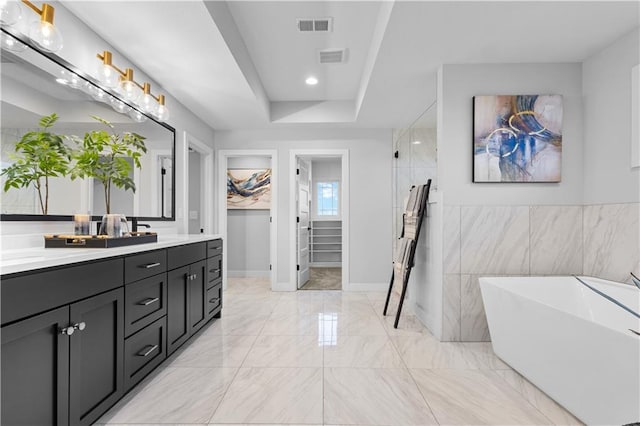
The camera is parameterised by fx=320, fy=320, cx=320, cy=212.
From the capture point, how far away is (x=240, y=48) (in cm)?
279

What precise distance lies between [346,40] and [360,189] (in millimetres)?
2161

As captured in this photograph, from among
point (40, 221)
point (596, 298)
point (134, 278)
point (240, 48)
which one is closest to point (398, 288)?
point (596, 298)

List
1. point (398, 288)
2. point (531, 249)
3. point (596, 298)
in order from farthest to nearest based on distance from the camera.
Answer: point (398, 288) → point (531, 249) → point (596, 298)

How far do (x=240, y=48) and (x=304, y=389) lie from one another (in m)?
2.72

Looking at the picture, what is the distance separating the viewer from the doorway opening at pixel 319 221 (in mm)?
4641

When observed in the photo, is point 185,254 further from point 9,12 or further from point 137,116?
point 9,12

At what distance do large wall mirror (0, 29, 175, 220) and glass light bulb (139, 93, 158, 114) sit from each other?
0.23ft

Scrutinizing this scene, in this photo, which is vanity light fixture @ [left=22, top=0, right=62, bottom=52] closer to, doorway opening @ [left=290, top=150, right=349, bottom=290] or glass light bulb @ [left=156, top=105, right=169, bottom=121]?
glass light bulb @ [left=156, top=105, right=169, bottom=121]

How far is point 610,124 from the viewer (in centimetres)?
243

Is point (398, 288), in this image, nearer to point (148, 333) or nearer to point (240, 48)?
point (148, 333)

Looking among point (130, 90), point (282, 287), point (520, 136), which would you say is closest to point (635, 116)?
point (520, 136)

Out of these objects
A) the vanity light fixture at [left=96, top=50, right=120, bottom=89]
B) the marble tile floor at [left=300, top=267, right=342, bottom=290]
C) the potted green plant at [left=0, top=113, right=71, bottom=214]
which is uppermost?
the vanity light fixture at [left=96, top=50, right=120, bottom=89]

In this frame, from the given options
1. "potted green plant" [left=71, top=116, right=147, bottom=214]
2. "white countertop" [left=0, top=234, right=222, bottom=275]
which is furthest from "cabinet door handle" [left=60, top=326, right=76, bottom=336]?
"potted green plant" [left=71, top=116, right=147, bottom=214]

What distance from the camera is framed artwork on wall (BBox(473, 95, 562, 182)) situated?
105 inches
